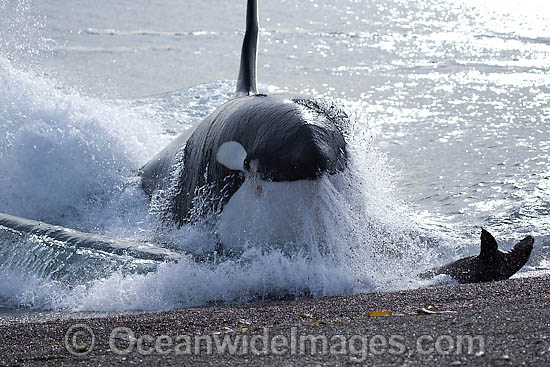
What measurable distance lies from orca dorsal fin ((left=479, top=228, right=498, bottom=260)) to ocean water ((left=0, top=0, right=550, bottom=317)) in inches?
22.0

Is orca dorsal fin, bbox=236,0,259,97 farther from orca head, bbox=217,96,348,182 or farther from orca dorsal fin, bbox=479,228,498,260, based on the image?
orca dorsal fin, bbox=479,228,498,260

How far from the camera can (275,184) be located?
6105 mm

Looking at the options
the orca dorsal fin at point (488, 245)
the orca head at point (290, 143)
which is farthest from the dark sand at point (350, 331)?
the orca head at point (290, 143)

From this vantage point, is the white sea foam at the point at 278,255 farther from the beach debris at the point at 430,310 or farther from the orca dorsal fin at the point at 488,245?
the beach debris at the point at 430,310

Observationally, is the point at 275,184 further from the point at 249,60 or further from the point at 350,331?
the point at 249,60

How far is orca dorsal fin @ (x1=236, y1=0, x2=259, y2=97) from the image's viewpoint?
9.06 metres

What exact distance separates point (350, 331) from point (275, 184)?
195cm

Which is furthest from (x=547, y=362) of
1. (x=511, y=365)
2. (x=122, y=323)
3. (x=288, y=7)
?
(x=288, y=7)

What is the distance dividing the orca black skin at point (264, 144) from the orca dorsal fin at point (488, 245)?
1.24 metres

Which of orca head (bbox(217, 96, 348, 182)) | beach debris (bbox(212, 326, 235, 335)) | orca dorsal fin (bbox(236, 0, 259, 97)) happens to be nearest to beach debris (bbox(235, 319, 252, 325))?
beach debris (bbox(212, 326, 235, 335))

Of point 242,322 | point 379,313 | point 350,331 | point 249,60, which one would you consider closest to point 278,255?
point 242,322

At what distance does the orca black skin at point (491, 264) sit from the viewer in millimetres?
6359

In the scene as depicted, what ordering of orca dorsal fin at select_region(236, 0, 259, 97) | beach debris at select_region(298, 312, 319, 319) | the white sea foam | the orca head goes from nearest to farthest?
beach debris at select_region(298, 312, 319, 319)
the orca head
the white sea foam
orca dorsal fin at select_region(236, 0, 259, 97)

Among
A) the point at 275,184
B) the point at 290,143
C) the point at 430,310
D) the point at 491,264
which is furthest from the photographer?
the point at 491,264
